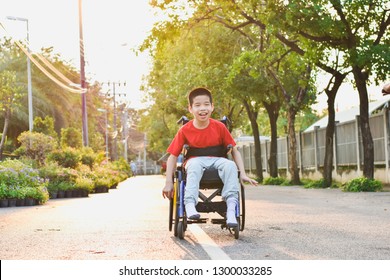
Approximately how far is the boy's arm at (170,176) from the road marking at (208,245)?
555mm

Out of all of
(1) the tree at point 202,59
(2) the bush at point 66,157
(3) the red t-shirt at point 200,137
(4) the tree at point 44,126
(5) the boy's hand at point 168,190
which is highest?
(1) the tree at point 202,59

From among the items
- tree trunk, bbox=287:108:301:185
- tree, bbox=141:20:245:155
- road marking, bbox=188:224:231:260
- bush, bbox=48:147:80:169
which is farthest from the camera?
→ tree, bbox=141:20:245:155

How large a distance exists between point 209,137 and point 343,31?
13.3 meters

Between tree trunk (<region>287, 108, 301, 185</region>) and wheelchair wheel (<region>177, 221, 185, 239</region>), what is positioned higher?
tree trunk (<region>287, 108, 301, 185</region>)

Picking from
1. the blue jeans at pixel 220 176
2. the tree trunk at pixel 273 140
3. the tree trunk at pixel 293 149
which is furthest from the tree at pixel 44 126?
the blue jeans at pixel 220 176

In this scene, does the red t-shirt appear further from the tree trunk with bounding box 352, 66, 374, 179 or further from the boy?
the tree trunk with bounding box 352, 66, 374, 179

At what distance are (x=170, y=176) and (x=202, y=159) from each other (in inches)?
14.9

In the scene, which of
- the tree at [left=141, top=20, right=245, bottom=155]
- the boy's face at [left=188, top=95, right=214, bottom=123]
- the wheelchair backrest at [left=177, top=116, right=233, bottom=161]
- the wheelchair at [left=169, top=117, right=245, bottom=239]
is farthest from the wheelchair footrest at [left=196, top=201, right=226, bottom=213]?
the tree at [left=141, top=20, right=245, bottom=155]

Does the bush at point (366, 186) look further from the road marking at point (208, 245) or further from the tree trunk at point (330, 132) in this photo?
the road marking at point (208, 245)

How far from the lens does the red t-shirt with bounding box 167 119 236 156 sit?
737 centimetres

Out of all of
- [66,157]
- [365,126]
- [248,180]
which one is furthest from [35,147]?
[248,180]

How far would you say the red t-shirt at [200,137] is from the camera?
24.2 ft

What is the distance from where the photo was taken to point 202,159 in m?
7.25
